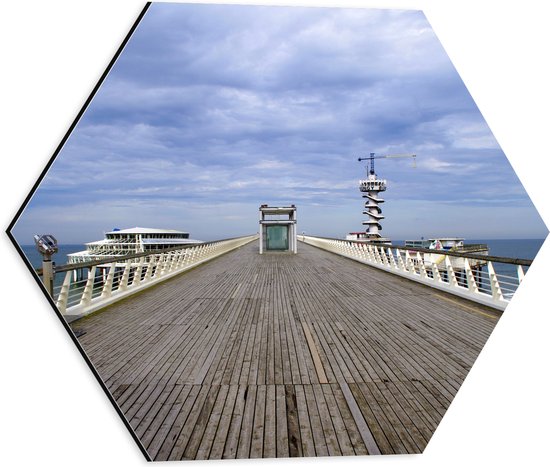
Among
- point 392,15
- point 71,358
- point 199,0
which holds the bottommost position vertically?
point 71,358

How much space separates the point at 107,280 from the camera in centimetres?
791

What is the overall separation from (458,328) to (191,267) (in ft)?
42.3

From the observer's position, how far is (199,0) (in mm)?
4484

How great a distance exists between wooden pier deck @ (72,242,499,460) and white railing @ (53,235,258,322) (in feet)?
1.12

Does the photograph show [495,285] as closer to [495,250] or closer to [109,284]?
[495,250]

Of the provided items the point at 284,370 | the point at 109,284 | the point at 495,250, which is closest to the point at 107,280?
the point at 109,284

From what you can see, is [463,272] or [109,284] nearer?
[109,284]

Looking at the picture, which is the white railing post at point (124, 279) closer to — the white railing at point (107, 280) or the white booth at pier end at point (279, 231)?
the white railing at point (107, 280)

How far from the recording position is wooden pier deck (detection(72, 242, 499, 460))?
9.80 ft

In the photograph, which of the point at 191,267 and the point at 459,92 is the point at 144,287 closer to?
the point at 191,267

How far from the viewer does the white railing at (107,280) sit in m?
5.56

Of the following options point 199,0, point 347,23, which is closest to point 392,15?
point 347,23

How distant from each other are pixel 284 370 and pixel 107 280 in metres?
5.44

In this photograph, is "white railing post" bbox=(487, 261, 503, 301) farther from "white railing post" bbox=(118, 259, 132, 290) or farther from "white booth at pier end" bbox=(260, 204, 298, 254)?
"white booth at pier end" bbox=(260, 204, 298, 254)
